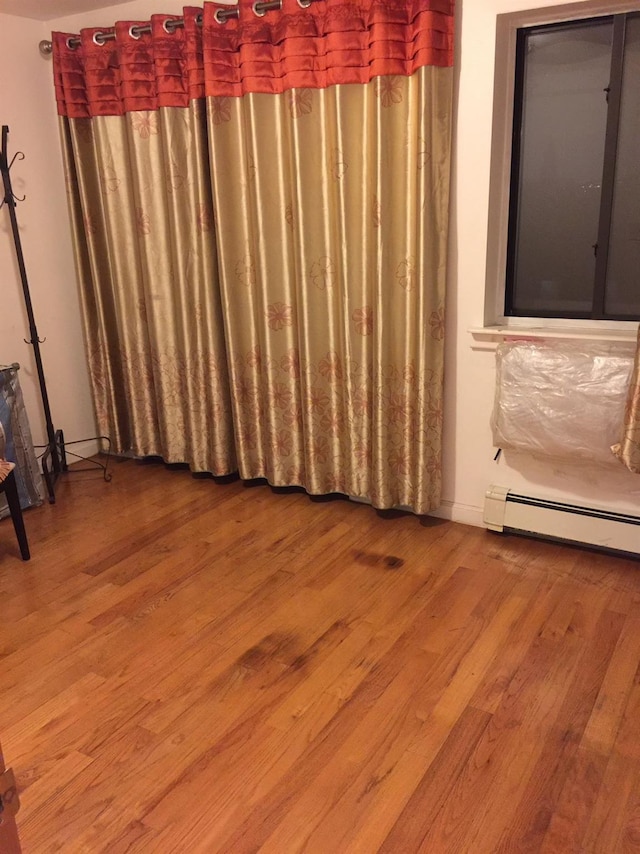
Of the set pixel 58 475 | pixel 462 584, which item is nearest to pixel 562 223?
pixel 462 584

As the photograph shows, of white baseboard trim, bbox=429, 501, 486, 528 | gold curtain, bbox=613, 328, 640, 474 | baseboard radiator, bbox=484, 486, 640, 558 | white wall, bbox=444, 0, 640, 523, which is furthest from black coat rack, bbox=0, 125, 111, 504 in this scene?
gold curtain, bbox=613, 328, 640, 474

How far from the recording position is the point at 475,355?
2.92 m

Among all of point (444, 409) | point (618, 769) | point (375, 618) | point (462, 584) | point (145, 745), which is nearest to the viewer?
point (618, 769)

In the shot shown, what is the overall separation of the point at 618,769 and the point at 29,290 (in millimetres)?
3457

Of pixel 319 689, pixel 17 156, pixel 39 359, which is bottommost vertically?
pixel 319 689

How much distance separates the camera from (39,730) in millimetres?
1948

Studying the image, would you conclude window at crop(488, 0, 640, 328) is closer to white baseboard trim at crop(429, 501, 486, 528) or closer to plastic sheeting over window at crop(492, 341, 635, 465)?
plastic sheeting over window at crop(492, 341, 635, 465)

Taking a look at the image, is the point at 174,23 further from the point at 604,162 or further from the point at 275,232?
the point at 604,162

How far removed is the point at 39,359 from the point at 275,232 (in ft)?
4.90

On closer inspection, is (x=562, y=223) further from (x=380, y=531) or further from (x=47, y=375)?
(x=47, y=375)

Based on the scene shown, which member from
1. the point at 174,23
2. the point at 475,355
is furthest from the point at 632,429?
the point at 174,23

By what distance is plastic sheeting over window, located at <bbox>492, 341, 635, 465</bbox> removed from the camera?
2.56m

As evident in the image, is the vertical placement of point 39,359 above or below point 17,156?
below

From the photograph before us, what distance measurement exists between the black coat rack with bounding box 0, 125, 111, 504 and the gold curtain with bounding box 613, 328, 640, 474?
2691 millimetres
